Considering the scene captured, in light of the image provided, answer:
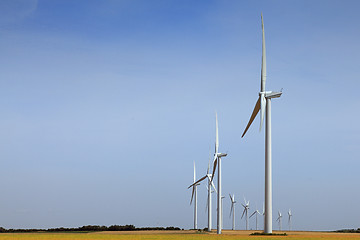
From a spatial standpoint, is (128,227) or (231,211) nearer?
(128,227)

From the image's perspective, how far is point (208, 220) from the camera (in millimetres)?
109438

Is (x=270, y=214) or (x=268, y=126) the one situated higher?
(x=268, y=126)

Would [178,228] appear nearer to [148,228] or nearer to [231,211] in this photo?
[148,228]

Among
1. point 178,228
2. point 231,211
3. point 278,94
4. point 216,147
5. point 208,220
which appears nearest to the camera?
point 278,94

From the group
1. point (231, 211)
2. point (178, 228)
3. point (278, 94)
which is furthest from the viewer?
point (231, 211)

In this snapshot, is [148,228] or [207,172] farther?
[148,228]

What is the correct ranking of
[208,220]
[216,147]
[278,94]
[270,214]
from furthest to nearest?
[208,220] < [216,147] < [278,94] < [270,214]

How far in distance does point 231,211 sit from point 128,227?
49.6 metres

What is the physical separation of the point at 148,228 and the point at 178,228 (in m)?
7.97

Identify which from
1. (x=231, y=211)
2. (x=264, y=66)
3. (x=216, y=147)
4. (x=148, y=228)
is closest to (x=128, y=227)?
(x=148, y=228)

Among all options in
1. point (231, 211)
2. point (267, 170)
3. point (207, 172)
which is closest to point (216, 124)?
point (207, 172)

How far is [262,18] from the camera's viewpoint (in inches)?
2936

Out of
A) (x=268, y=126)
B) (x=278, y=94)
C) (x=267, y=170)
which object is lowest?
(x=267, y=170)

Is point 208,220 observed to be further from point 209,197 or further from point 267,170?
point 267,170
